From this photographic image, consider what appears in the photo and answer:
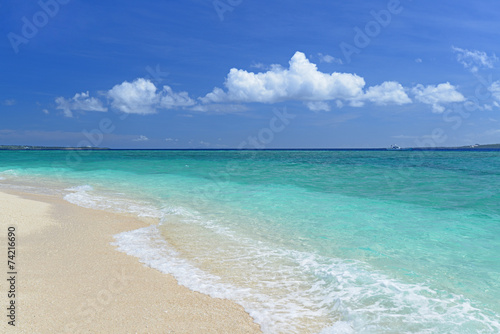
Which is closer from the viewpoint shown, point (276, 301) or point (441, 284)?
point (276, 301)

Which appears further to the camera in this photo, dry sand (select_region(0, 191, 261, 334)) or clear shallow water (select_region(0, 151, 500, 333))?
clear shallow water (select_region(0, 151, 500, 333))

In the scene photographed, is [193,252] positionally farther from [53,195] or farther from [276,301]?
[53,195]

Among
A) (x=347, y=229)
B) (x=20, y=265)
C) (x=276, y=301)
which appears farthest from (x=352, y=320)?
(x=20, y=265)

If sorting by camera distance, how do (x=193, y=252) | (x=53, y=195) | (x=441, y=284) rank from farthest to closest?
1. (x=53, y=195)
2. (x=193, y=252)
3. (x=441, y=284)

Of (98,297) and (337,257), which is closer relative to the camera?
(98,297)

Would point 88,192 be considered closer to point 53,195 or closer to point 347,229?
point 53,195

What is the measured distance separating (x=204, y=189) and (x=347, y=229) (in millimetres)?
11116

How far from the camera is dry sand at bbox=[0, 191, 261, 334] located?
4.58m

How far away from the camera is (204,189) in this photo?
19.7 meters

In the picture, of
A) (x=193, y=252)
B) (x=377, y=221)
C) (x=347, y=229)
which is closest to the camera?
(x=193, y=252)

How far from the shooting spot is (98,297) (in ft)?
17.6

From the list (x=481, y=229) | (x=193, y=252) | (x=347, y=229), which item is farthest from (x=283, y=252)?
(x=481, y=229)

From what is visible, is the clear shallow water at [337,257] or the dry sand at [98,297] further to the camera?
the clear shallow water at [337,257]

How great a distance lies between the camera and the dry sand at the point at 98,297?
180 inches
